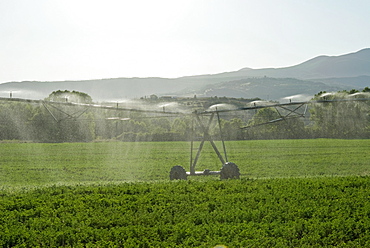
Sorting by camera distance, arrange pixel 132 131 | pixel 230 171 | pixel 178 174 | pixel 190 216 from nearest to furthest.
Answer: pixel 190 216, pixel 230 171, pixel 178 174, pixel 132 131

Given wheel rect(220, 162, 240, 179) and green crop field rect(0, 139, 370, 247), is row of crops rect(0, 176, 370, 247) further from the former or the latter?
wheel rect(220, 162, 240, 179)

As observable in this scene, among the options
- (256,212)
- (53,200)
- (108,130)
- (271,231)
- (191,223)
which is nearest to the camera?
(271,231)

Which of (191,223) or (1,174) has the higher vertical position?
(191,223)

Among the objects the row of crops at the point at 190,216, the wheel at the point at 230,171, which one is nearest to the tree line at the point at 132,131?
the wheel at the point at 230,171

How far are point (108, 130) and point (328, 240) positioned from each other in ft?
148

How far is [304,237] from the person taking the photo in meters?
6.93

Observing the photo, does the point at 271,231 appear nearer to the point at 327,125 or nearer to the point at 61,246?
the point at 61,246

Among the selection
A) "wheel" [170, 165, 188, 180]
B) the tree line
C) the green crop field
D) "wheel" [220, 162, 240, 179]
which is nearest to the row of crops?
the green crop field

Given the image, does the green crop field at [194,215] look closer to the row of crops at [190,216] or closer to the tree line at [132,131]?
the row of crops at [190,216]

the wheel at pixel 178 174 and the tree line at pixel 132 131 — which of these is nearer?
the wheel at pixel 178 174

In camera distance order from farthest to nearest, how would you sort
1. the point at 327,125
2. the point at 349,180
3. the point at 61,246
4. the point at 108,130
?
the point at 108,130
the point at 327,125
the point at 349,180
the point at 61,246

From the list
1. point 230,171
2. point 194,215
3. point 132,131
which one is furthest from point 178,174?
point 132,131

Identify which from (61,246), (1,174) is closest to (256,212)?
(61,246)

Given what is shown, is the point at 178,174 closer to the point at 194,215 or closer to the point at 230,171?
the point at 230,171
